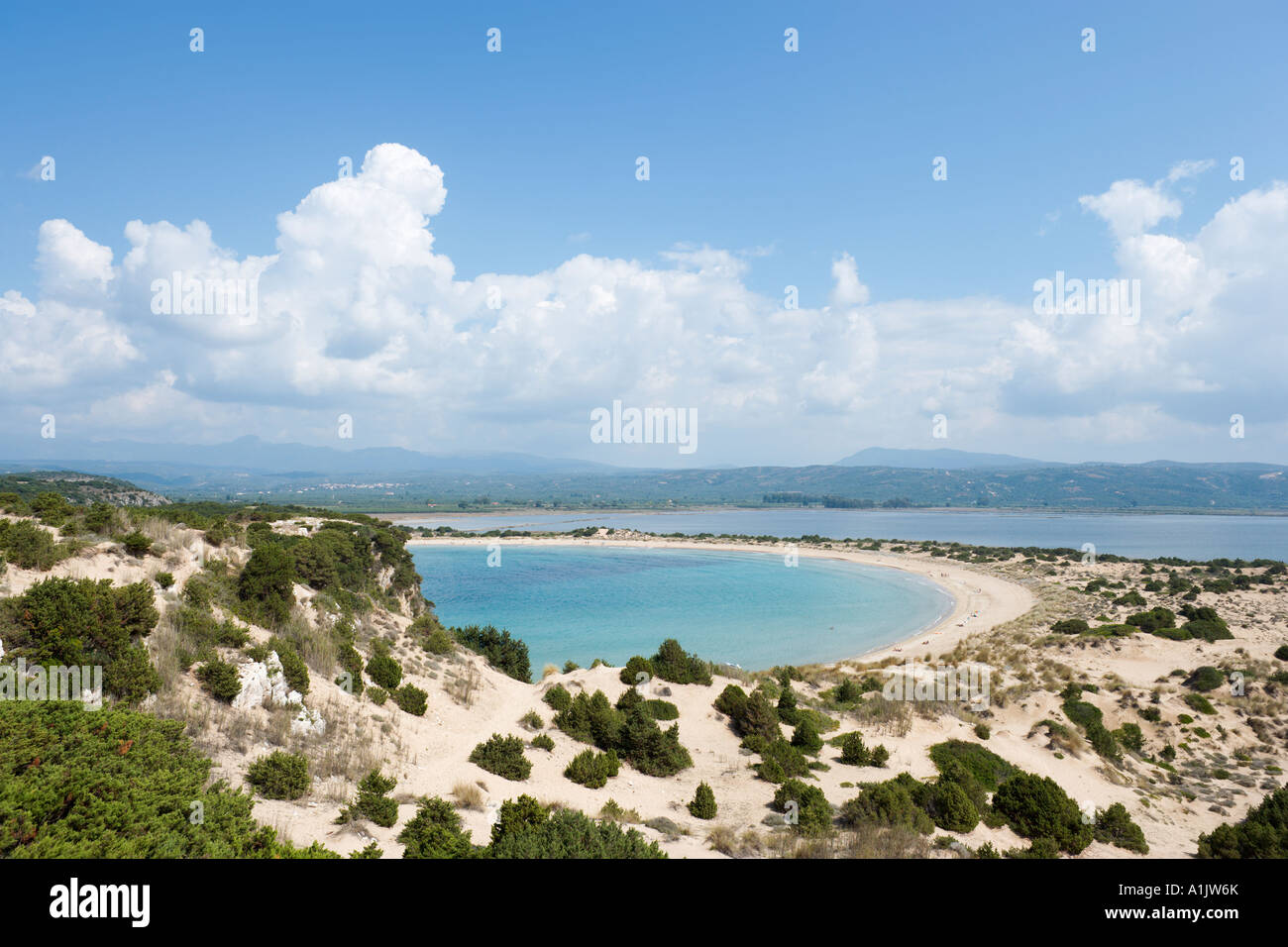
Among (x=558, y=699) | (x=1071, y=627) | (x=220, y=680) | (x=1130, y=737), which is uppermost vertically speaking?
(x=220, y=680)

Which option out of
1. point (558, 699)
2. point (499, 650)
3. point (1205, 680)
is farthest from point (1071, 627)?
point (499, 650)

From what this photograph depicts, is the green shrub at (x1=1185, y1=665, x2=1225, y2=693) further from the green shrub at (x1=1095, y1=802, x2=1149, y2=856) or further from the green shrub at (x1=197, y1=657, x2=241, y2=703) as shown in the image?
the green shrub at (x1=197, y1=657, x2=241, y2=703)

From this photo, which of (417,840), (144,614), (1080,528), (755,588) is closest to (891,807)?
A: (417,840)

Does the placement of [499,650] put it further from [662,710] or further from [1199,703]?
[1199,703]

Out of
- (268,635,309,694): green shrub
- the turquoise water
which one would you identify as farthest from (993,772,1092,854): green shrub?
the turquoise water

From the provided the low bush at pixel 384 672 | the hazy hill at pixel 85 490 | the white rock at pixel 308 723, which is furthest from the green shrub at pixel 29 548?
the hazy hill at pixel 85 490
